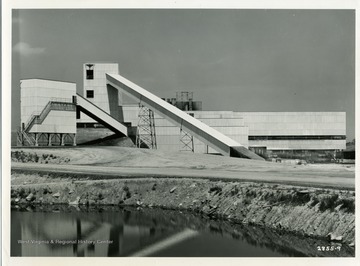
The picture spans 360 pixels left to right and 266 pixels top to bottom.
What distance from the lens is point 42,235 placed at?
45.6ft

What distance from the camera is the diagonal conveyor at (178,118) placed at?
22688 millimetres

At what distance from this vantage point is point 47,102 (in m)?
22.4

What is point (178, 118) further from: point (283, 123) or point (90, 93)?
point (283, 123)

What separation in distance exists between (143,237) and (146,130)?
12.3 metres

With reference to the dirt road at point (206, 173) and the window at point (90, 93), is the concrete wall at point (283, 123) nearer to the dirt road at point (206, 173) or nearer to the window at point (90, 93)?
the window at point (90, 93)

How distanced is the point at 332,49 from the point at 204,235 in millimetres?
7824

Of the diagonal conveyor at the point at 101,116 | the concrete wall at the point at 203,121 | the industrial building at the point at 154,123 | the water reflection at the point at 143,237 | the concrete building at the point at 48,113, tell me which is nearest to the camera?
the water reflection at the point at 143,237

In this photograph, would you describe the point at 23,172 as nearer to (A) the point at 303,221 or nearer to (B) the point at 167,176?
(B) the point at 167,176

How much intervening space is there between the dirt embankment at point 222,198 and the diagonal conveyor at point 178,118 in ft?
19.2

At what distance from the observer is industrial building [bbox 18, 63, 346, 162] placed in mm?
22250

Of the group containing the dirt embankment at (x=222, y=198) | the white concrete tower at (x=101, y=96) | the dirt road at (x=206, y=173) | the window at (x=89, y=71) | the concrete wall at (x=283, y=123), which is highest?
the window at (x=89, y=71)

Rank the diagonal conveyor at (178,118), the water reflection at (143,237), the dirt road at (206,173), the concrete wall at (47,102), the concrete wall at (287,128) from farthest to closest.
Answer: the concrete wall at (287,128) < the diagonal conveyor at (178,118) < the concrete wall at (47,102) < the dirt road at (206,173) < the water reflection at (143,237)

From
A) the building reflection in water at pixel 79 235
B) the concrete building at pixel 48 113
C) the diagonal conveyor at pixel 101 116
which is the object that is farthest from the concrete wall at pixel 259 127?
the building reflection in water at pixel 79 235
